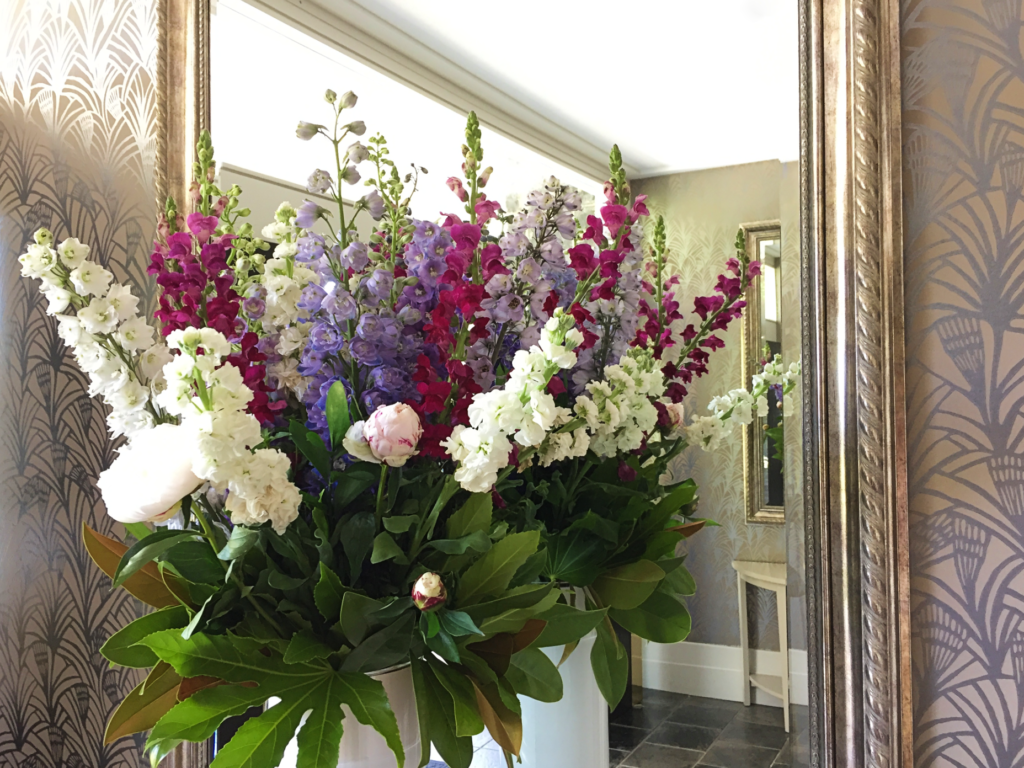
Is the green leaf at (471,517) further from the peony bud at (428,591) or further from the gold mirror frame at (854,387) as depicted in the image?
the gold mirror frame at (854,387)

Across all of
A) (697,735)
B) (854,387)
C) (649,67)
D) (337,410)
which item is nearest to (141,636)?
(337,410)

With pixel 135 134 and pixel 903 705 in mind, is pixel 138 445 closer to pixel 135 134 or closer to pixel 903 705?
pixel 903 705

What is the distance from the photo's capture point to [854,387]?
2.78ft

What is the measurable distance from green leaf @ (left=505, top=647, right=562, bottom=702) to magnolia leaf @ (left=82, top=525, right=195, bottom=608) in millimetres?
280

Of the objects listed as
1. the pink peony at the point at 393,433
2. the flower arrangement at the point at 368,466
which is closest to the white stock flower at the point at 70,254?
the flower arrangement at the point at 368,466

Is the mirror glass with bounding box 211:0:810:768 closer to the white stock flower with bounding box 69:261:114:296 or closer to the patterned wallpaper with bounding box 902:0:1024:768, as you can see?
the patterned wallpaper with bounding box 902:0:1024:768

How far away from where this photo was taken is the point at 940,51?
33.1 inches

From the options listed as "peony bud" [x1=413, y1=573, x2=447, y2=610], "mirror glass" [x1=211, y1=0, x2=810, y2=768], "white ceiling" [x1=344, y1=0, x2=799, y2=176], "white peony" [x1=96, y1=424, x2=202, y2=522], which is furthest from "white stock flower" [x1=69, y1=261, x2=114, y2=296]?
"white ceiling" [x1=344, y1=0, x2=799, y2=176]

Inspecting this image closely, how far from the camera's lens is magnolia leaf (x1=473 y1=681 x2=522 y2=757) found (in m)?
0.68

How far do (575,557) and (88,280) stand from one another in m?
0.50

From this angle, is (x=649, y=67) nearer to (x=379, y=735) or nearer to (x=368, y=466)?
(x=368, y=466)

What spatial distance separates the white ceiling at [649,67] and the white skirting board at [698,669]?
55 cm

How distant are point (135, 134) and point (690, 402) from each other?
964mm

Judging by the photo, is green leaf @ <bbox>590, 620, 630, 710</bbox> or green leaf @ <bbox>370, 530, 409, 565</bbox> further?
green leaf @ <bbox>590, 620, 630, 710</bbox>
